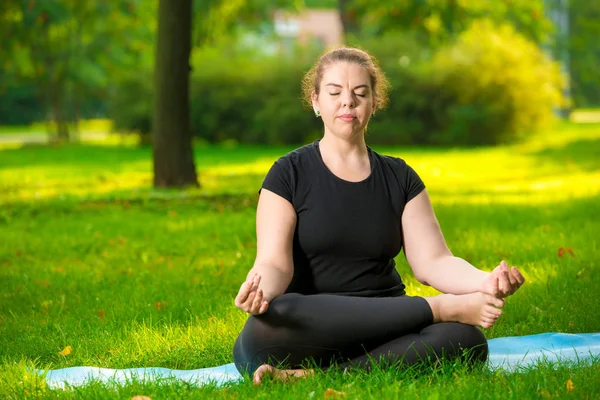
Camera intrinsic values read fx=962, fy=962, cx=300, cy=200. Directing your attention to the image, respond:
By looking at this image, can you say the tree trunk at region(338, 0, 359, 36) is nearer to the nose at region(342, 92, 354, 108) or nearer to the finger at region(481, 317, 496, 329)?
the nose at region(342, 92, 354, 108)

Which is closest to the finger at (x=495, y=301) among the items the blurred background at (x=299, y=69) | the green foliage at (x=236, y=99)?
the blurred background at (x=299, y=69)

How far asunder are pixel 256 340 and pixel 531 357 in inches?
54.4

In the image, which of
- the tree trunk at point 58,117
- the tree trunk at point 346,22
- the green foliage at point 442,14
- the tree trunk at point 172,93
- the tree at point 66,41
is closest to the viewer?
the tree trunk at point 172,93

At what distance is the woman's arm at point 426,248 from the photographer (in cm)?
424

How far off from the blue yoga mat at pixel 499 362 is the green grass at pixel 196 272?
138mm

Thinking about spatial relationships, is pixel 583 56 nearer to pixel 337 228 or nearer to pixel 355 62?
pixel 355 62

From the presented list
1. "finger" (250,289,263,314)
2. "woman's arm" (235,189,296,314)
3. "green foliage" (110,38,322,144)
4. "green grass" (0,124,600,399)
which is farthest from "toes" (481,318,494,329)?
"green foliage" (110,38,322,144)

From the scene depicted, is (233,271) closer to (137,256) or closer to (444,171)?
(137,256)

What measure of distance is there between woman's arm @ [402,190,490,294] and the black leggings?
0.77 ft

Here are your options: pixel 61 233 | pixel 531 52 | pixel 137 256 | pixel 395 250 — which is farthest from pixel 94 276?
pixel 531 52

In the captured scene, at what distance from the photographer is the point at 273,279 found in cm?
400

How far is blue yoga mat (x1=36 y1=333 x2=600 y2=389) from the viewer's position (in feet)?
13.6

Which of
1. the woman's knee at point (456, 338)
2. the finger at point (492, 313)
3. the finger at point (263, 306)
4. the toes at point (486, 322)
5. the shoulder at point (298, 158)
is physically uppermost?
the shoulder at point (298, 158)

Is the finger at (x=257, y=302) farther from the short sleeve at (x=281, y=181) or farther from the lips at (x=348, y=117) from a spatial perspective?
the lips at (x=348, y=117)
